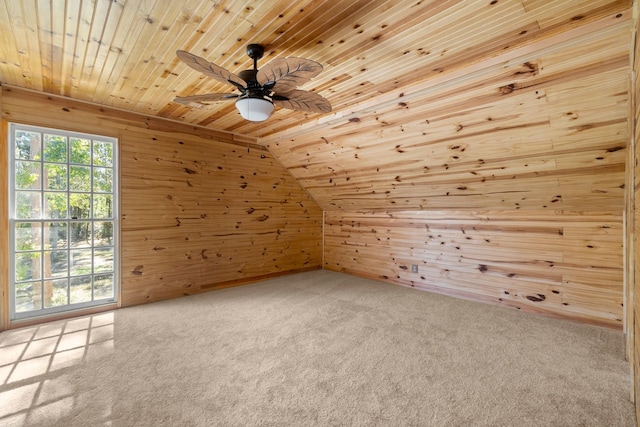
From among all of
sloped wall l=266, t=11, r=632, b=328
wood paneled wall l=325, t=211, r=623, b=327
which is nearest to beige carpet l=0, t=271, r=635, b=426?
wood paneled wall l=325, t=211, r=623, b=327

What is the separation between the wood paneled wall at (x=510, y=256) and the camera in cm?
285

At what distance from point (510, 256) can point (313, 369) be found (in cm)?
276

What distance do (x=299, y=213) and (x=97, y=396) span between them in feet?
12.3

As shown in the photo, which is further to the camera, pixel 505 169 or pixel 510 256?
pixel 510 256

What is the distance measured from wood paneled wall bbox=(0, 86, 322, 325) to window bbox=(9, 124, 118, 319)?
112 millimetres

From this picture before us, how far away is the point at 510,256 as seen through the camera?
134 inches

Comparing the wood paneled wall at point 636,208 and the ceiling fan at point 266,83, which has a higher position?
the ceiling fan at point 266,83

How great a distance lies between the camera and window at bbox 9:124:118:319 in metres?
2.86

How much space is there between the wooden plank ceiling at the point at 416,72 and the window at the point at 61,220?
55 cm

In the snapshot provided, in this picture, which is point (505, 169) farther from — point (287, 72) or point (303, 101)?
point (287, 72)

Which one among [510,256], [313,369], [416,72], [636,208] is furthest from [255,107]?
[510,256]

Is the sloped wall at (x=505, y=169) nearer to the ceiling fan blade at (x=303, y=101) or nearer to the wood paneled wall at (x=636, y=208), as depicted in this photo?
the wood paneled wall at (x=636, y=208)

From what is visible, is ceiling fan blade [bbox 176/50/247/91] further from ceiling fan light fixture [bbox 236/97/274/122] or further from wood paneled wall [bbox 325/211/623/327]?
wood paneled wall [bbox 325/211/623/327]

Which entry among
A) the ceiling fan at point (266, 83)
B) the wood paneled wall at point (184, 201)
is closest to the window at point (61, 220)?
the wood paneled wall at point (184, 201)
